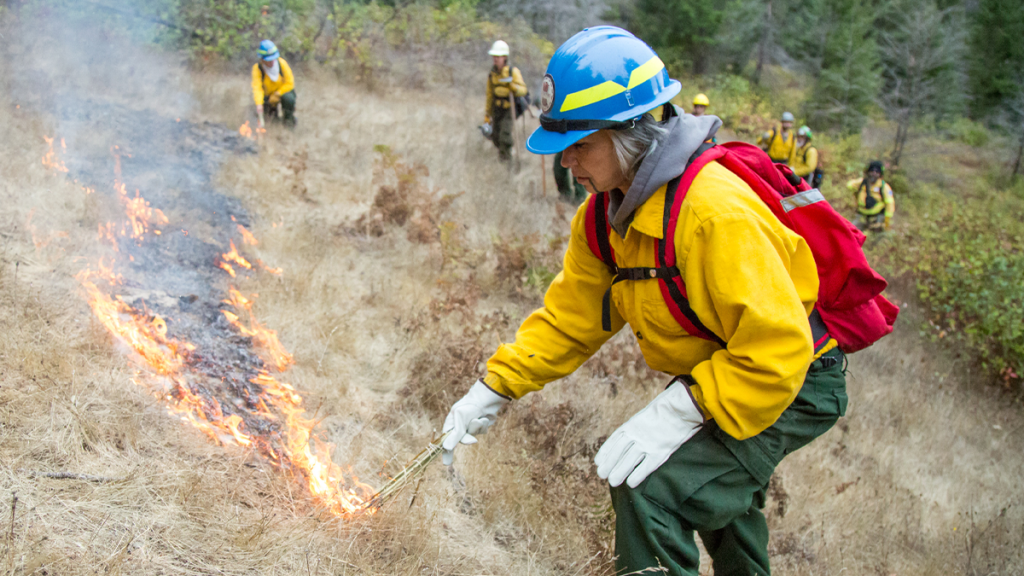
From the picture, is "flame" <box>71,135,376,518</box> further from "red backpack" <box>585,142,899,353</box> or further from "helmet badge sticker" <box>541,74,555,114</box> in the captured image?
"helmet badge sticker" <box>541,74,555,114</box>

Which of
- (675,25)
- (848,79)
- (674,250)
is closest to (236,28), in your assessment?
(674,250)

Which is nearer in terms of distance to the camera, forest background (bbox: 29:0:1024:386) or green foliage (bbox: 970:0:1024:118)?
forest background (bbox: 29:0:1024:386)

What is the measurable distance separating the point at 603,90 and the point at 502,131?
7811 millimetres

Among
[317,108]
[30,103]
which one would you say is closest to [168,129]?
[30,103]

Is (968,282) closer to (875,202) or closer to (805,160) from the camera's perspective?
(875,202)

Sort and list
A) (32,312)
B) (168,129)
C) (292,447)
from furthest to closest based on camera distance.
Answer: (168,129)
(32,312)
(292,447)

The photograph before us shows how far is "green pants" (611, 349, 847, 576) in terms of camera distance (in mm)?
2033

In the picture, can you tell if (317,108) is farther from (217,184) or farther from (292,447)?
(292,447)

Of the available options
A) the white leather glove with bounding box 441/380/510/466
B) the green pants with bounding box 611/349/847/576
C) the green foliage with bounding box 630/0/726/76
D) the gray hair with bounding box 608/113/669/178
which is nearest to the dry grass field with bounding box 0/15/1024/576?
the white leather glove with bounding box 441/380/510/466

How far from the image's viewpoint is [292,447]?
3.16 m

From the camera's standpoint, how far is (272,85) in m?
9.55

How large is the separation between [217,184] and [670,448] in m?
6.42

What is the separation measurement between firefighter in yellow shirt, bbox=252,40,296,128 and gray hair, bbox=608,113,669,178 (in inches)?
330

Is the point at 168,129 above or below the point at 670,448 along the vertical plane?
Answer: below
